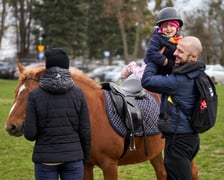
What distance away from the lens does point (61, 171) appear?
3.68 m

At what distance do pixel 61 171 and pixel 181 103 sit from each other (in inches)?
46.3

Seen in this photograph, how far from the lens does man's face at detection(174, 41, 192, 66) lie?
364cm

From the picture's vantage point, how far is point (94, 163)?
179 inches

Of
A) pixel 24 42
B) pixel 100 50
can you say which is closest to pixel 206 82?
pixel 24 42

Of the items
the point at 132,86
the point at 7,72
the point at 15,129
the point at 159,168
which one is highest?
the point at 132,86

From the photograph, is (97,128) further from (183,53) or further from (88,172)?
(183,53)

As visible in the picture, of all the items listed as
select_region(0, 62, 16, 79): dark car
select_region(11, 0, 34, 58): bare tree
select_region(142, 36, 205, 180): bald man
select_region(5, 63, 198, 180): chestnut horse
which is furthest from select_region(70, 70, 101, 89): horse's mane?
select_region(11, 0, 34, 58): bare tree

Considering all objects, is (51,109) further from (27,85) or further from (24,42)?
(24,42)

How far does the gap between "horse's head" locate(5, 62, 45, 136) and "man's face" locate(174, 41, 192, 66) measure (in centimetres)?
132

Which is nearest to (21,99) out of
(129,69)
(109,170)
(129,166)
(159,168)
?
(109,170)

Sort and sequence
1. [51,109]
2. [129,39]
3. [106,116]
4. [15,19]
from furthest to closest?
[129,39], [15,19], [106,116], [51,109]

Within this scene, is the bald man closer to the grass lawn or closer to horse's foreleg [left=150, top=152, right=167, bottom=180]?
horse's foreleg [left=150, top=152, right=167, bottom=180]

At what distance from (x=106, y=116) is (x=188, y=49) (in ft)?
4.23

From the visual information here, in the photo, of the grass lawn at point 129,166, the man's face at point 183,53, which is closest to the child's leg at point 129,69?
the man's face at point 183,53
